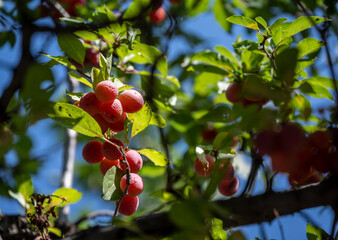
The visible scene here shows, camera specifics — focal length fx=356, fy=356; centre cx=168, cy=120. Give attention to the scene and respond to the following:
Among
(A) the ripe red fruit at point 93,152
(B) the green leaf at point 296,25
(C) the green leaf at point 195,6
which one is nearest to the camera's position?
(A) the ripe red fruit at point 93,152

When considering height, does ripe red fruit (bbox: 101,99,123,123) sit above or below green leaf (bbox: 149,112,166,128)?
above

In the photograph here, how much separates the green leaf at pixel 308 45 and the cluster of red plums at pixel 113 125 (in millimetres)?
585

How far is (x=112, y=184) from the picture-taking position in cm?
93

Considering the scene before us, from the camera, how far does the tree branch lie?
2.62ft

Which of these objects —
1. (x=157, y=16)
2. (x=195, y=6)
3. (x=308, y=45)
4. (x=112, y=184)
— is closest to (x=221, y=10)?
(x=195, y=6)

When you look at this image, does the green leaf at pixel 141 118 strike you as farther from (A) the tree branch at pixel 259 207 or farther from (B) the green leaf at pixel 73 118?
(A) the tree branch at pixel 259 207

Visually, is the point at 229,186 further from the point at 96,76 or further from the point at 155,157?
the point at 96,76

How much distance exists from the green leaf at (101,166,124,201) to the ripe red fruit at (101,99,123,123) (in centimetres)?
13

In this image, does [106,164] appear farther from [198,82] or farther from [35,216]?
[198,82]

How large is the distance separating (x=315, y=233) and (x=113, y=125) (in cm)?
70

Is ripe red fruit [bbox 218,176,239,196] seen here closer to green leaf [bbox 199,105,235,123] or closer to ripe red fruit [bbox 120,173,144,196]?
green leaf [bbox 199,105,235,123]

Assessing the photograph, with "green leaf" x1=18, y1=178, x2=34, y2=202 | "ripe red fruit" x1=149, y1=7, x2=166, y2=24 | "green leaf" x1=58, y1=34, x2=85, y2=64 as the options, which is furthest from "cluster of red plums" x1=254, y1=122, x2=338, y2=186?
"ripe red fruit" x1=149, y1=7, x2=166, y2=24

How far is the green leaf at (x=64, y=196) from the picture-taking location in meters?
1.21

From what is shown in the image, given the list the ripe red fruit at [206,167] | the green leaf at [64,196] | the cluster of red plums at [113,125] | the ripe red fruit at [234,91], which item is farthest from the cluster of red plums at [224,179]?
the green leaf at [64,196]
